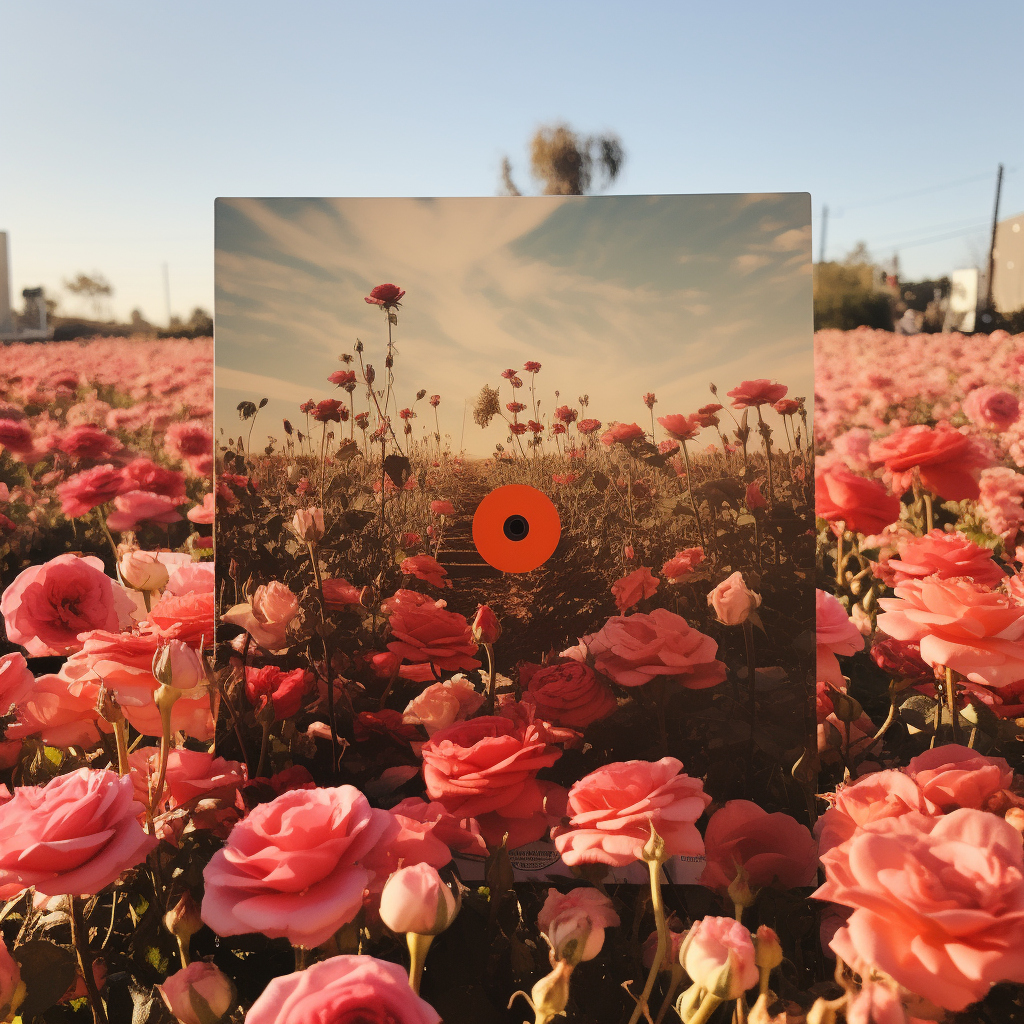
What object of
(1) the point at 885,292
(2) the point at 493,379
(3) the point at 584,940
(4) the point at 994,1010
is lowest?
(4) the point at 994,1010

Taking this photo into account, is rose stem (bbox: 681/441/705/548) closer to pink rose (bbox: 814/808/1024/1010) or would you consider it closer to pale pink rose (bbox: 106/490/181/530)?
pink rose (bbox: 814/808/1024/1010)

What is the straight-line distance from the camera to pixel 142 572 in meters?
1.05

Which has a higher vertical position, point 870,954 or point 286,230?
point 286,230

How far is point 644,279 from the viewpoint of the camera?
3.18ft

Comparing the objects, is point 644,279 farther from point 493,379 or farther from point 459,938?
point 459,938

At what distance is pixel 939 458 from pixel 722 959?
1.02 metres

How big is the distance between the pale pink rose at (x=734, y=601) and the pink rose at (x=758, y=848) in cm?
20

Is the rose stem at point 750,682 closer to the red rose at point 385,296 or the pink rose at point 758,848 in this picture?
the pink rose at point 758,848

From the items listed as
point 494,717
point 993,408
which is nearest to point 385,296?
point 494,717

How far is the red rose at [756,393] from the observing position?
96 centimetres

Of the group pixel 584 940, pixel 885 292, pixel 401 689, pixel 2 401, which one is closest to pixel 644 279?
pixel 401 689

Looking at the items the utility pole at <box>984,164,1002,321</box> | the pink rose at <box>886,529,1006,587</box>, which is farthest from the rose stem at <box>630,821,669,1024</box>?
the utility pole at <box>984,164,1002,321</box>

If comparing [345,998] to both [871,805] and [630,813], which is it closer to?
[630,813]

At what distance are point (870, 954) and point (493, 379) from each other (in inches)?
28.0
